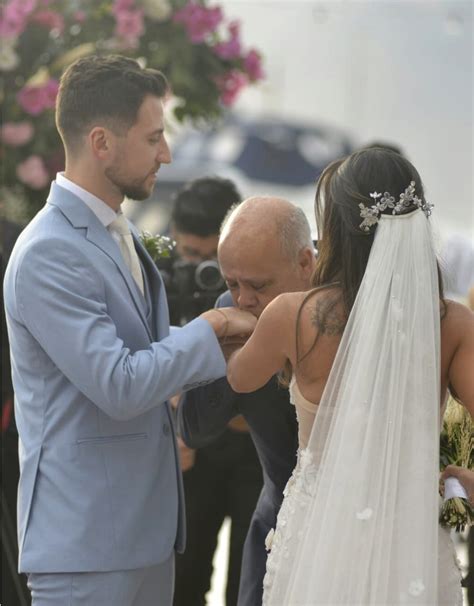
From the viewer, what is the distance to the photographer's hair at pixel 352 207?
262 cm

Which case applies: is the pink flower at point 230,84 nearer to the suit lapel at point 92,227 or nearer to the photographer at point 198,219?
the photographer at point 198,219

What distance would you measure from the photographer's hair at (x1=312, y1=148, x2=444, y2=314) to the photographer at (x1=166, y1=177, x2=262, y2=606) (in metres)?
1.27

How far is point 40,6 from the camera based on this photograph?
4.91 metres

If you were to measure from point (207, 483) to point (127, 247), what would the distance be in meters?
1.30

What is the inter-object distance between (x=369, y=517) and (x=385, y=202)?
25.2 inches

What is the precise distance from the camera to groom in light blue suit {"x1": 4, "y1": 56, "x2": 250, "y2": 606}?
9.05ft

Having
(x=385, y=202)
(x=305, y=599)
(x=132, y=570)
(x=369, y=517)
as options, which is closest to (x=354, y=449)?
(x=369, y=517)

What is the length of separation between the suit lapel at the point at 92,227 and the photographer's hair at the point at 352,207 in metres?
0.51

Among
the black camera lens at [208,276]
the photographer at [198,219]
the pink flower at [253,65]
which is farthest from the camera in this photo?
the pink flower at [253,65]

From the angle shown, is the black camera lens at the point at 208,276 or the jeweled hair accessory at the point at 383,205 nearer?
the jeweled hair accessory at the point at 383,205

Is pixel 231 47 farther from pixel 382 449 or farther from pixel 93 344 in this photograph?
pixel 382 449

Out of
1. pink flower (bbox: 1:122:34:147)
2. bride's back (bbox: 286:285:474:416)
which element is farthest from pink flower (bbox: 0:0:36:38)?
bride's back (bbox: 286:285:474:416)

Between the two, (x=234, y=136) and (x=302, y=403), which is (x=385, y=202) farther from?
(x=234, y=136)

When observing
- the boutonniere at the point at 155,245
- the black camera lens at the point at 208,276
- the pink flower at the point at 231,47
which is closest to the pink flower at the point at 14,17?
the pink flower at the point at 231,47
